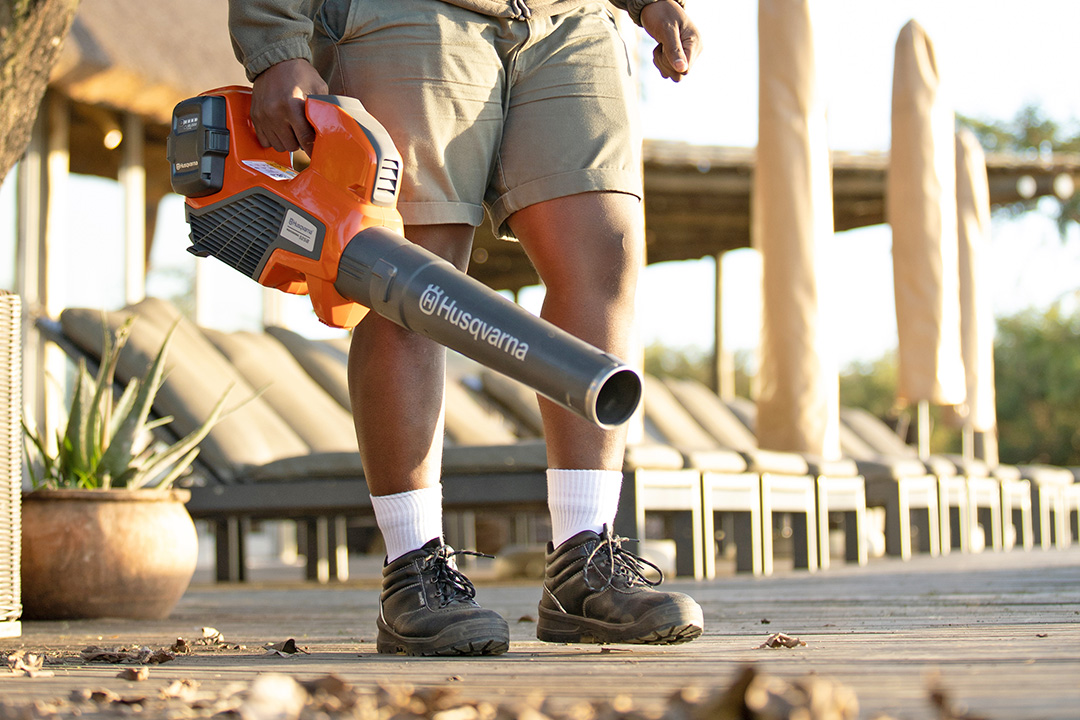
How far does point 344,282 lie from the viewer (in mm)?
1478

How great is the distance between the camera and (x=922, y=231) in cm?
655

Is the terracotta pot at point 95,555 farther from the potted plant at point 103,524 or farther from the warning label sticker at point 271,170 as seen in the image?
the warning label sticker at point 271,170

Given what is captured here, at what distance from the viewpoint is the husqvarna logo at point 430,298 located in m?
1.37

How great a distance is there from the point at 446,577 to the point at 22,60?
1374 mm

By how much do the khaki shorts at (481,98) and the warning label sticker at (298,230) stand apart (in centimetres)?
19

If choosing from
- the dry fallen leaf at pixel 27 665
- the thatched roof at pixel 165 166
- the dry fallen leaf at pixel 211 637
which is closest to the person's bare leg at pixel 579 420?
the dry fallen leaf at pixel 211 637

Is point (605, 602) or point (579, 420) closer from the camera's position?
point (605, 602)

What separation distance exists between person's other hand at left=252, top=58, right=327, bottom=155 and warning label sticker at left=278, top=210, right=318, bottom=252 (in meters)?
0.10

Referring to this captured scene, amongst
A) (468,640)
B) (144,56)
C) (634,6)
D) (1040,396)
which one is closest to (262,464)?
(634,6)

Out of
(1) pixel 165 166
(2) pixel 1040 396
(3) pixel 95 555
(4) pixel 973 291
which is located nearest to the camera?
(3) pixel 95 555

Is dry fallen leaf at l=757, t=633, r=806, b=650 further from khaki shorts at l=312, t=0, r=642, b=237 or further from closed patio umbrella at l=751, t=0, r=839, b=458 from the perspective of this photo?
closed patio umbrella at l=751, t=0, r=839, b=458

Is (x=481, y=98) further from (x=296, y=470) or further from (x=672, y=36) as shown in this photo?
(x=296, y=470)

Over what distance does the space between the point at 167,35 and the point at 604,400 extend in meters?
6.83

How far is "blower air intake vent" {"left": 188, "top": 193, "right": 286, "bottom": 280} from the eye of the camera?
1.57 metres
